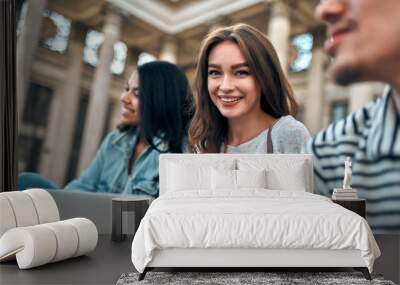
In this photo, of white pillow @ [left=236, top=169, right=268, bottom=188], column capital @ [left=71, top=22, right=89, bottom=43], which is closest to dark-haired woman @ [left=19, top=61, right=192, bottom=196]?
column capital @ [left=71, top=22, right=89, bottom=43]

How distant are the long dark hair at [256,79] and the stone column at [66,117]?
3.94 ft

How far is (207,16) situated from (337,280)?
8.69ft

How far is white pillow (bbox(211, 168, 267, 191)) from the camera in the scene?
11.9 feet

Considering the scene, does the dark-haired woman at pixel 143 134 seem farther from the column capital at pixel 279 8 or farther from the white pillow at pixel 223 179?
the column capital at pixel 279 8

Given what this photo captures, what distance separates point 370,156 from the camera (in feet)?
12.6

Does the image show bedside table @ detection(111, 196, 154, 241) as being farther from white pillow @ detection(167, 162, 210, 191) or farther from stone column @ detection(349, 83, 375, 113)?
stone column @ detection(349, 83, 375, 113)

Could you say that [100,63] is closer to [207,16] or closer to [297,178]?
[207,16]

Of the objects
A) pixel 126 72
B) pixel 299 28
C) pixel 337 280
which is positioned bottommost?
pixel 337 280

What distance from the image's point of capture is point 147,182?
4.34m

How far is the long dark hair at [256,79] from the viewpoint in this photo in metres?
4.00

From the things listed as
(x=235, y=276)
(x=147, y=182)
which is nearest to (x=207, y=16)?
(x=147, y=182)

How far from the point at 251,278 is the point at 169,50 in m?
2.46

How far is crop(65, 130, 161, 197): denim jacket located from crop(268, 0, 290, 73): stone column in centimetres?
139

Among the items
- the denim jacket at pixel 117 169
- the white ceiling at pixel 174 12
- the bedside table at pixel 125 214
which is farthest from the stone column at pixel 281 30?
the bedside table at pixel 125 214
